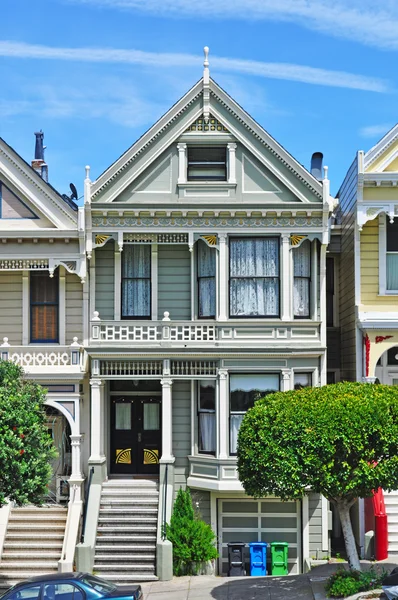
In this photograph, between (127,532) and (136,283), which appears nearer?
(127,532)

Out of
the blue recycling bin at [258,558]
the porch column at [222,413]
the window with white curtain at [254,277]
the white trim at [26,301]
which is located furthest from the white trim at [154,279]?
the blue recycling bin at [258,558]

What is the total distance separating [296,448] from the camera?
19.2 meters

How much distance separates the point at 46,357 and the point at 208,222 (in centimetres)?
579

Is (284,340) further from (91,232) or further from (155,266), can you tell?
(91,232)

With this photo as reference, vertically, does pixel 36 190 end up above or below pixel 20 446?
above

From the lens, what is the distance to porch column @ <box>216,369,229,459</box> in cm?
2483

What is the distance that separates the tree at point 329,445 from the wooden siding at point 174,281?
6779mm

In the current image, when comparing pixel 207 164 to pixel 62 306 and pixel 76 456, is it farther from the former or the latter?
pixel 76 456

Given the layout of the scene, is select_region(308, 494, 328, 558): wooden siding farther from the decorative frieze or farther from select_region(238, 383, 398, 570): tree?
the decorative frieze

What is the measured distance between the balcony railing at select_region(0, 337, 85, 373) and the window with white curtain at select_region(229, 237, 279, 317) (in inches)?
173

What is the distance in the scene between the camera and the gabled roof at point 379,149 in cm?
2516

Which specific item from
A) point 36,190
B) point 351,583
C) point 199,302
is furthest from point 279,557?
point 36,190

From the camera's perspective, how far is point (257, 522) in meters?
25.2

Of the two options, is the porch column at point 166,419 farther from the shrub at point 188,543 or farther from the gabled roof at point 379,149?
the gabled roof at point 379,149
